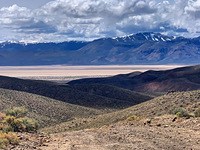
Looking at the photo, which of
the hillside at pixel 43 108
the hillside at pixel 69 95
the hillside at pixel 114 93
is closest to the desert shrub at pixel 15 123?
the hillside at pixel 43 108

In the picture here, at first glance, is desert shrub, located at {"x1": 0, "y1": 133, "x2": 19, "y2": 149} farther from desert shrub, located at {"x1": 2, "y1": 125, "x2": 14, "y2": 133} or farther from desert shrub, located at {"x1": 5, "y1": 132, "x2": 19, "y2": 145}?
desert shrub, located at {"x1": 2, "y1": 125, "x2": 14, "y2": 133}

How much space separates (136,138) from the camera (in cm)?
2036

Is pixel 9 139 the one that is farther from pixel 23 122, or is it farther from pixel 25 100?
pixel 25 100

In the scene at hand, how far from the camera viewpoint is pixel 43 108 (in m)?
62.9

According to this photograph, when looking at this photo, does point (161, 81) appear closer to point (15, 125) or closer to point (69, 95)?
point (69, 95)

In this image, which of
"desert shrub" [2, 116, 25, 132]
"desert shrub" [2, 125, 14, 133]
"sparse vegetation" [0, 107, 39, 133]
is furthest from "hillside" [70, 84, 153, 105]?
"desert shrub" [2, 125, 14, 133]

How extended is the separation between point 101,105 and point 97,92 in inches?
1026

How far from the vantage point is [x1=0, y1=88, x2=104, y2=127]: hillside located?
2251 inches

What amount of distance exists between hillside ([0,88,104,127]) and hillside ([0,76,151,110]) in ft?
30.2

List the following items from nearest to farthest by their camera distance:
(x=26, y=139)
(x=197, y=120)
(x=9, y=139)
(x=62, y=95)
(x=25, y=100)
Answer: (x=9, y=139)
(x=26, y=139)
(x=197, y=120)
(x=25, y=100)
(x=62, y=95)

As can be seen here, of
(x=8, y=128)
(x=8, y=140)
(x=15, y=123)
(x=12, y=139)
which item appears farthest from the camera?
(x=15, y=123)

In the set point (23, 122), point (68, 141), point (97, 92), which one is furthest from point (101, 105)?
point (68, 141)

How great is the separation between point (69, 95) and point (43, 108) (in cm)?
2243

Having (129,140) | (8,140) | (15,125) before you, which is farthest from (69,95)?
(8,140)
